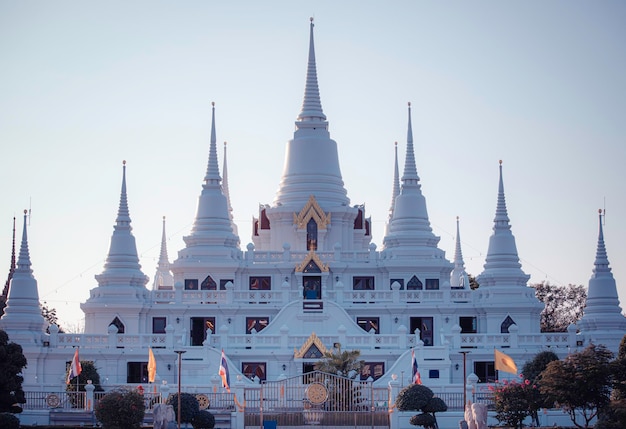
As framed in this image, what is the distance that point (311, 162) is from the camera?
91.4m

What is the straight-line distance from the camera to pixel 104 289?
269 feet

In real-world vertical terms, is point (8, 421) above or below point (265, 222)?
below

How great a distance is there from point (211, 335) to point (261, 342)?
267cm

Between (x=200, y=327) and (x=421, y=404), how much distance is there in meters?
25.0

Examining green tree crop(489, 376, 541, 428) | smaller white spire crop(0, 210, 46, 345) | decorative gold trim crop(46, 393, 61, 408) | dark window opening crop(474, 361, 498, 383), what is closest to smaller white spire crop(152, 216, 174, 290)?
smaller white spire crop(0, 210, 46, 345)

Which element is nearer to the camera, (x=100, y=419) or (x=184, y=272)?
(x=100, y=419)

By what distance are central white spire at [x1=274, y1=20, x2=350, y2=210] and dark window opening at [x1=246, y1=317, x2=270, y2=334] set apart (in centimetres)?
1050

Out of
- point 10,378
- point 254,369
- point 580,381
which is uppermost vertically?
point 254,369

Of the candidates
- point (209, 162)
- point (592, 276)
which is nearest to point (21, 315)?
point (209, 162)

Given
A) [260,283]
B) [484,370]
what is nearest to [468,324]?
[484,370]

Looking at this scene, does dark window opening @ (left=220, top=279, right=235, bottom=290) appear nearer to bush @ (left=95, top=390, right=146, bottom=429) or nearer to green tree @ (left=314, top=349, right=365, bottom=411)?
green tree @ (left=314, top=349, right=365, bottom=411)

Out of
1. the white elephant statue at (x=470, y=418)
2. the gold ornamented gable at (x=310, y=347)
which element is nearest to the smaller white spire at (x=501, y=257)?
the gold ornamented gable at (x=310, y=347)

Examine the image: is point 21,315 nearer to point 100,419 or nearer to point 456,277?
point 100,419

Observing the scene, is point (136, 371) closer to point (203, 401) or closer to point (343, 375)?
point (343, 375)
